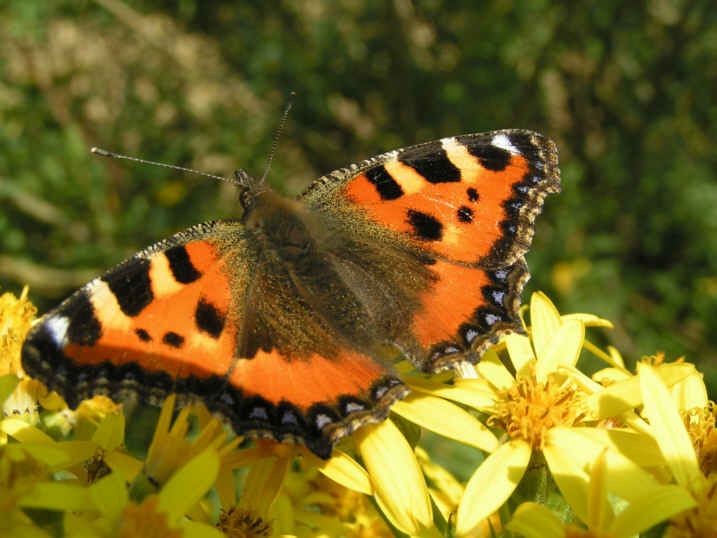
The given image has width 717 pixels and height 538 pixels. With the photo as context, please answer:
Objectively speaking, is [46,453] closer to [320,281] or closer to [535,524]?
[320,281]

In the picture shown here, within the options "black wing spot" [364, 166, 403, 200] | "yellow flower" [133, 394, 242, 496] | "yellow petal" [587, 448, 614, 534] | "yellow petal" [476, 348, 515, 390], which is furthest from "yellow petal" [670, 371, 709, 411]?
"yellow flower" [133, 394, 242, 496]

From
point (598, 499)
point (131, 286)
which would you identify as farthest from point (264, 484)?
point (598, 499)

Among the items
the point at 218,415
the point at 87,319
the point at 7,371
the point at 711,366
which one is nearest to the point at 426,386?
the point at 218,415

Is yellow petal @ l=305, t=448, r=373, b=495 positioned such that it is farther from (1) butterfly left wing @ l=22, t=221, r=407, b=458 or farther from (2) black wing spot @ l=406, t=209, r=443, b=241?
(2) black wing spot @ l=406, t=209, r=443, b=241

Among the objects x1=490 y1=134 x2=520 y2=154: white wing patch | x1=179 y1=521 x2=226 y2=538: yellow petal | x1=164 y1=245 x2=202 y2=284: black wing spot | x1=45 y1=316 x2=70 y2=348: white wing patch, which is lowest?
x1=179 y1=521 x2=226 y2=538: yellow petal

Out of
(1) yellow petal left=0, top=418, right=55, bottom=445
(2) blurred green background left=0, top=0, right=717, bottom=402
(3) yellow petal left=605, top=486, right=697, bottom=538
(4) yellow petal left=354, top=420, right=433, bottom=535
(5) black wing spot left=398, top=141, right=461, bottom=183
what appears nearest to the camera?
(3) yellow petal left=605, top=486, right=697, bottom=538

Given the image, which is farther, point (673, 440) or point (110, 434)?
point (110, 434)
